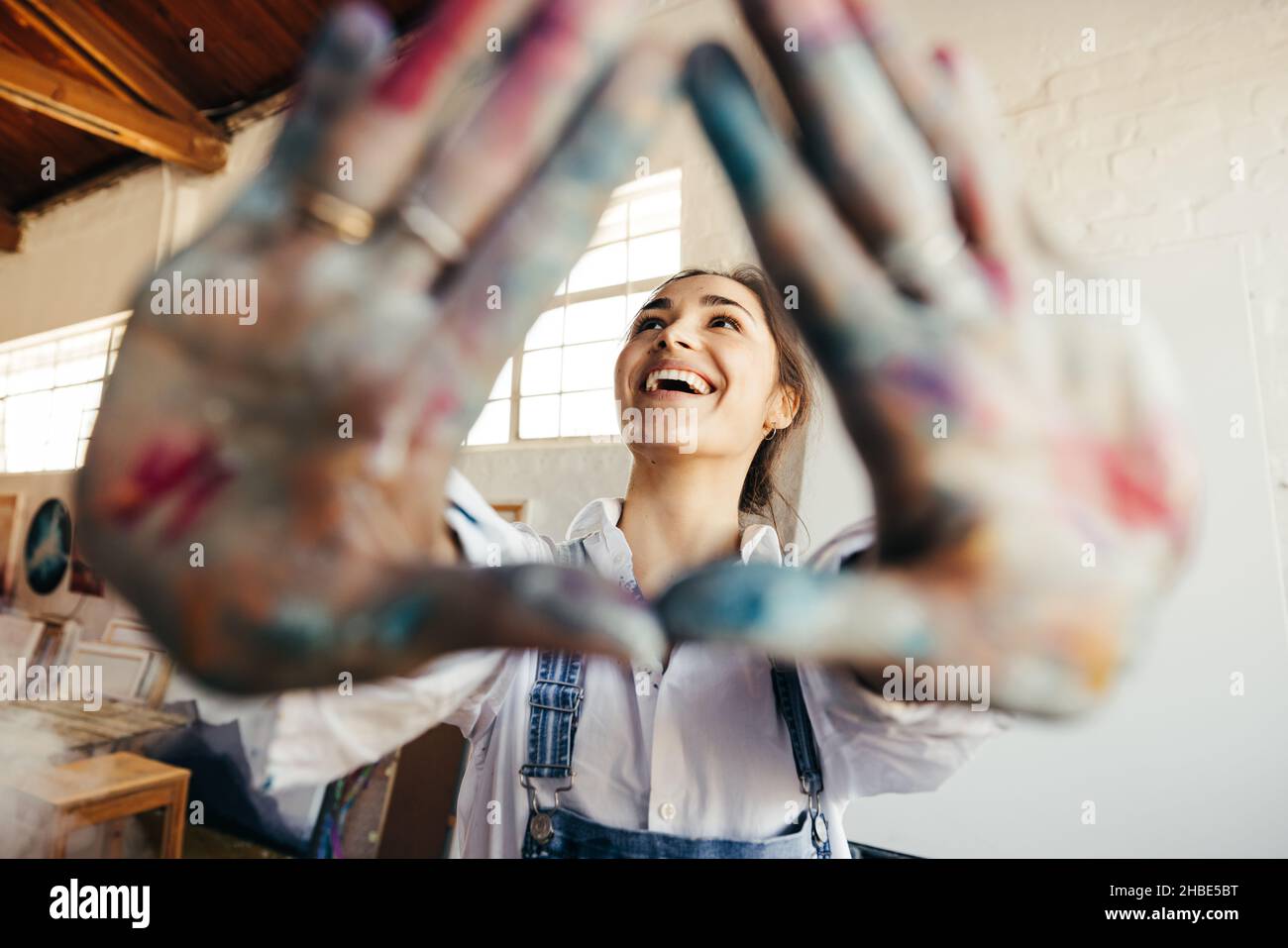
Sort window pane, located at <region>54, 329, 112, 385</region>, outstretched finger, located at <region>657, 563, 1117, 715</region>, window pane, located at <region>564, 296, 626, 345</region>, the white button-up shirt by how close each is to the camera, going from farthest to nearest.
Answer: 1. window pane, located at <region>564, 296, 626, 345</region>
2. window pane, located at <region>54, 329, 112, 385</region>
3. the white button-up shirt
4. outstretched finger, located at <region>657, 563, 1117, 715</region>

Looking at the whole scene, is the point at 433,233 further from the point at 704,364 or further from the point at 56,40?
the point at 56,40

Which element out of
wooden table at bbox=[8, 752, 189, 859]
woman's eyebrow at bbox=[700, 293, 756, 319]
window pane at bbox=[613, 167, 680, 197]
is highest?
window pane at bbox=[613, 167, 680, 197]

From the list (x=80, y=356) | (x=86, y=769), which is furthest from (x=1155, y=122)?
(x=86, y=769)

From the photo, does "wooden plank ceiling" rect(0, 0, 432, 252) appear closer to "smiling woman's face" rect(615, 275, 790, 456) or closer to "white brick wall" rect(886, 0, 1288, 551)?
"smiling woman's face" rect(615, 275, 790, 456)

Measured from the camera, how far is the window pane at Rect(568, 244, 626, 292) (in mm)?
993

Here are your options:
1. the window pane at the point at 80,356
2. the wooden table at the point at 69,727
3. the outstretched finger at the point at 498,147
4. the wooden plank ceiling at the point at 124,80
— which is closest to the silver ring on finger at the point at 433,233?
the outstretched finger at the point at 498,147

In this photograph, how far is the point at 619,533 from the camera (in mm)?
534

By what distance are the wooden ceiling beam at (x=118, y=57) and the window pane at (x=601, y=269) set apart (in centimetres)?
50

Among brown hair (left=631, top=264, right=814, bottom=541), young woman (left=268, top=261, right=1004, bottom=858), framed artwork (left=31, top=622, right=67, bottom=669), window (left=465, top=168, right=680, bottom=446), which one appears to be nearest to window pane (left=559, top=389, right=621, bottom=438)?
window (left=465, top=168, right=680, bottom=446)

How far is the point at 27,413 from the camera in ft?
2.46

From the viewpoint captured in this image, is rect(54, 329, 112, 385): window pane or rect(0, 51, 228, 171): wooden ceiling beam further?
rect(0, 51, 228, 171): wooden ceiling beam

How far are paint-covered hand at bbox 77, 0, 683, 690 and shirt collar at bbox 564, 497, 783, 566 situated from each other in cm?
26

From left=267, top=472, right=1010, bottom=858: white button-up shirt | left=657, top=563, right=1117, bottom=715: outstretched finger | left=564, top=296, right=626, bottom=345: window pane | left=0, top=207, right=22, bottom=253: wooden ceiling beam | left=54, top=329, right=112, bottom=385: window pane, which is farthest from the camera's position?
left=564, top=296, right=626, bottom=345: window pane

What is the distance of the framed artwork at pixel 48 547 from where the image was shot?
0.88 meters
